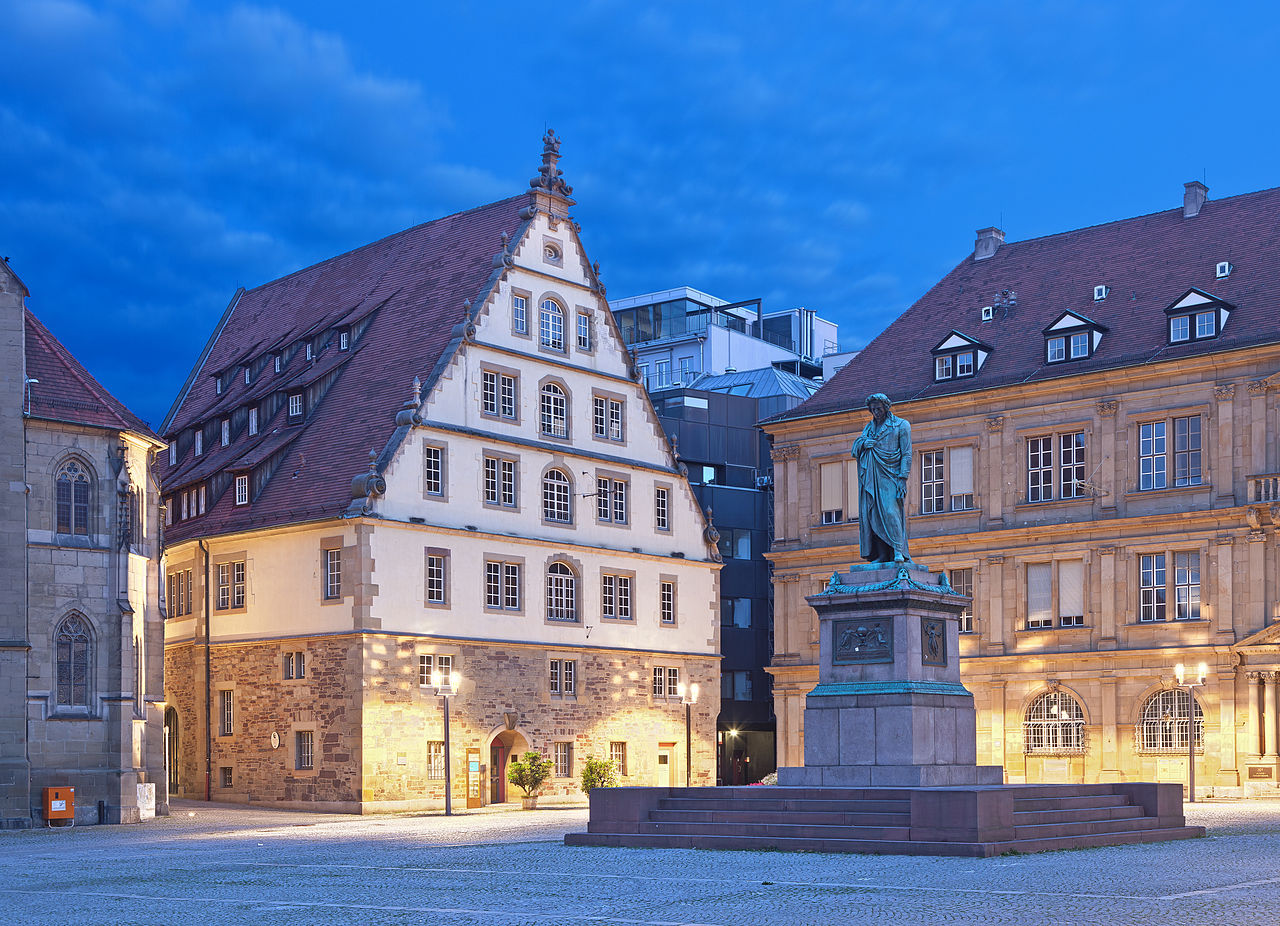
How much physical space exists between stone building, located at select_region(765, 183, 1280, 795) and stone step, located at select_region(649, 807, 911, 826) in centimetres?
2704

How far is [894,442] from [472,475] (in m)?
24.0

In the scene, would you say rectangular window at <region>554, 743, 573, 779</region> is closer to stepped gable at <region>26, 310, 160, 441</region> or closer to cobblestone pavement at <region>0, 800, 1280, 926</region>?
stepped gable at <region>26, 310, 160, 441</region>

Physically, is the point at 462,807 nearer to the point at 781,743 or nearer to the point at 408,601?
the point at 408,601

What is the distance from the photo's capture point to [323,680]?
160 ft

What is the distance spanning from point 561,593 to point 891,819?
30015mm

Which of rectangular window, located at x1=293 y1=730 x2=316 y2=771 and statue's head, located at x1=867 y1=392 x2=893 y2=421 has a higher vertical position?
statue's head, located at x1=867 y1=392 x2=893 y2=421

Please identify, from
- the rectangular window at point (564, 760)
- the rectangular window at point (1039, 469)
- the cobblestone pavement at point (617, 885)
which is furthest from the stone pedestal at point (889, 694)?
the rectangular window at point (1039, 469)

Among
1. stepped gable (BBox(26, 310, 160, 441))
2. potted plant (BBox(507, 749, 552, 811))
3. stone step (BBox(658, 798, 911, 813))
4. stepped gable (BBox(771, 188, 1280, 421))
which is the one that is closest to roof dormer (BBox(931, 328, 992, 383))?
stepped gable (BBox(771, 188, 1280, 421))

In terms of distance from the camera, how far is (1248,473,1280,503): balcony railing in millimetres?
49625

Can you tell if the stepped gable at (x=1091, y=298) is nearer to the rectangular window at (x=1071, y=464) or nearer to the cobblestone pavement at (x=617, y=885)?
the rectangular window at (x=1071, y=464)

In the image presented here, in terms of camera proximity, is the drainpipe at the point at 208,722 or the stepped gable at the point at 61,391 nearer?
the stepped gable at the point at 61,391

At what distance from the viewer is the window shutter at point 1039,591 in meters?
54.7

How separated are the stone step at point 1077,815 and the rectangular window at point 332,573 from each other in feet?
86.9

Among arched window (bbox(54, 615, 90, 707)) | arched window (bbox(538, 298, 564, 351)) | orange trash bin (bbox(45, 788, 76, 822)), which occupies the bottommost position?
orange trash bin (bbox(45, 788, 76, 822))
